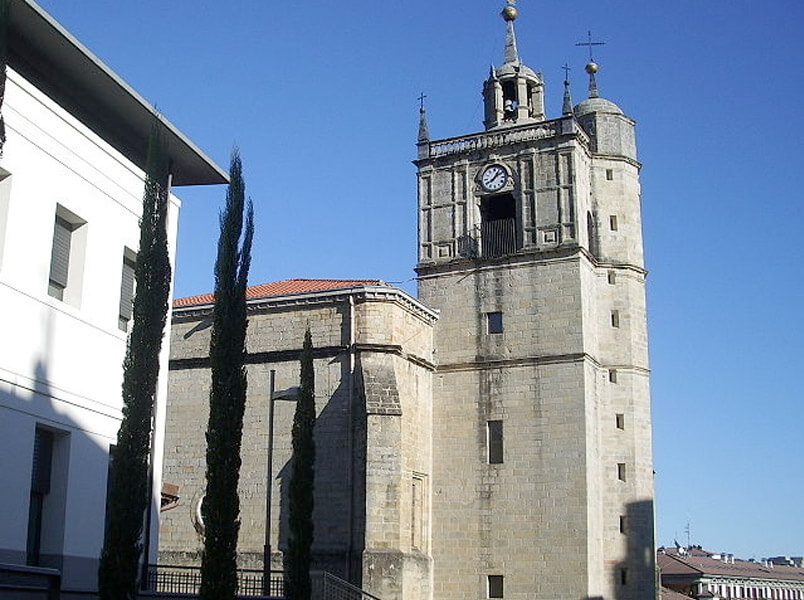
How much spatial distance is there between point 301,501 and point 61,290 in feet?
22.4

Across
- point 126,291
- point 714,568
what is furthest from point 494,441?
A: point 714,568

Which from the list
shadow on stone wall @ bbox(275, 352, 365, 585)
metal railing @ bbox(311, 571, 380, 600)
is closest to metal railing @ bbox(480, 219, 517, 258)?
shadow on stone wall @ bbox(275, 352, 365, 585)

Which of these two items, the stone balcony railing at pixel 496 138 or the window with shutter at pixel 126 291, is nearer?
the window with shutter at pixel 126 291

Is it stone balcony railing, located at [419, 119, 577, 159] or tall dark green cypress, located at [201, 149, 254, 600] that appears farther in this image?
stone balcony railing, located at [419, 119, 577, 159]

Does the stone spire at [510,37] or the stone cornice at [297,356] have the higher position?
the stone spire at [510,37]

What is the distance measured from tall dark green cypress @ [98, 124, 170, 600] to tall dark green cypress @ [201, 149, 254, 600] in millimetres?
1164

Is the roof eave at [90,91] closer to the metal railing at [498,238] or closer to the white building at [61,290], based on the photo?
the white building at [61,290]

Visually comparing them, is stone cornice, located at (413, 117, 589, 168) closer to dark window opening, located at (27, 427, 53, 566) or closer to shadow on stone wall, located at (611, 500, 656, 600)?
shadow on stone wall, located at (611, 500, 656, 600)

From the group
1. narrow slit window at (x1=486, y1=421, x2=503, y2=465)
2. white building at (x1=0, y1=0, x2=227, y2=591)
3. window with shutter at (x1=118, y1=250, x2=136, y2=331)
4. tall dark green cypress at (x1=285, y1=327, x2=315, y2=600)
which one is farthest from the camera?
narrow slit window at (x1=486, y1=421, x2=503, y2=465)

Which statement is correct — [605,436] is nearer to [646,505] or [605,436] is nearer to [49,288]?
[646,505]

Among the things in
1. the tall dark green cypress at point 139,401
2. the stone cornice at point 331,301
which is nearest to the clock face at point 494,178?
the stone cornice at point 331,301

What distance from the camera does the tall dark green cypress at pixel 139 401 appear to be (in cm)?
1444

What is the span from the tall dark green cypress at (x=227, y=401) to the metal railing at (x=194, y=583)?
457 centimetres

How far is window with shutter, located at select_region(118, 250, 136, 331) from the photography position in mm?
20516
